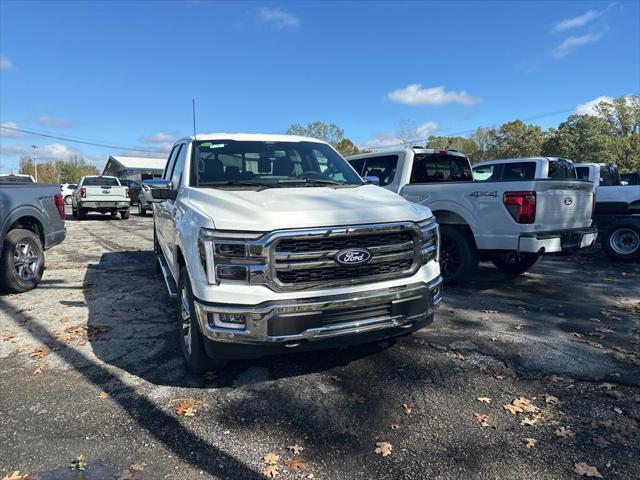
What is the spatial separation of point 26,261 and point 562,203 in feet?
25.4

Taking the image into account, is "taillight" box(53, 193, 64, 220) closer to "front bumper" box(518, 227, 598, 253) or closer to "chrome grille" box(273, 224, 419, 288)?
"chrome grille" box(273, 224, 419, 288)

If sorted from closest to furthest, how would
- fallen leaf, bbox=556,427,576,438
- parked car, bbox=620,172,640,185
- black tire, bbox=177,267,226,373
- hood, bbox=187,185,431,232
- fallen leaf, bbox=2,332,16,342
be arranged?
fallen leaf, bbox=556,427,576,438, hood, bbox=187,185,431,232, black tire, bbox=177,267,226,373, fallen leaf, bbox=2,332,16,342, parked car, bbox=620,172,640,185

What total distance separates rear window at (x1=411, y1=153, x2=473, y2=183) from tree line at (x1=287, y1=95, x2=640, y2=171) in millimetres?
20184

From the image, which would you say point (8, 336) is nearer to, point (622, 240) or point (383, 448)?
point (383, 448)

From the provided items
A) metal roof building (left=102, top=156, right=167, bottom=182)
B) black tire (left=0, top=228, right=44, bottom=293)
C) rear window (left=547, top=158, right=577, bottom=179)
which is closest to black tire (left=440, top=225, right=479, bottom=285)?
rear window (left=547, top=158, right=577, bottom=179)

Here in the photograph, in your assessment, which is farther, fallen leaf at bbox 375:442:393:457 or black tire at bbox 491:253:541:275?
black tire at bbox 491:253:541:275

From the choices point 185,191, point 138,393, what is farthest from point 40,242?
point 138,393

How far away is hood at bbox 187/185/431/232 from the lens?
3.09m

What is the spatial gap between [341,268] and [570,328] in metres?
3.20

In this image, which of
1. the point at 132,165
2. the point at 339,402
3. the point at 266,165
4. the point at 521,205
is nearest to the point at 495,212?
the point at 521,205

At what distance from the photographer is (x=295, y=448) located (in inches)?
108

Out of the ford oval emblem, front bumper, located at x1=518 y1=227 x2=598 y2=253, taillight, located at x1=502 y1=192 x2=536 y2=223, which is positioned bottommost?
front bumper, located at x1=518 y1=227 x2=598 y2=253

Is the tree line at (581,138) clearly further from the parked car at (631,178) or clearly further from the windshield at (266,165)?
the windshield at (266,165)

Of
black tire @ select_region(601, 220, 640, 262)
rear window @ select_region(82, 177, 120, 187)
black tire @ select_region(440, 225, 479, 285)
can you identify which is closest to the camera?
black tire @ select_region(440, 225, 479, 285)
